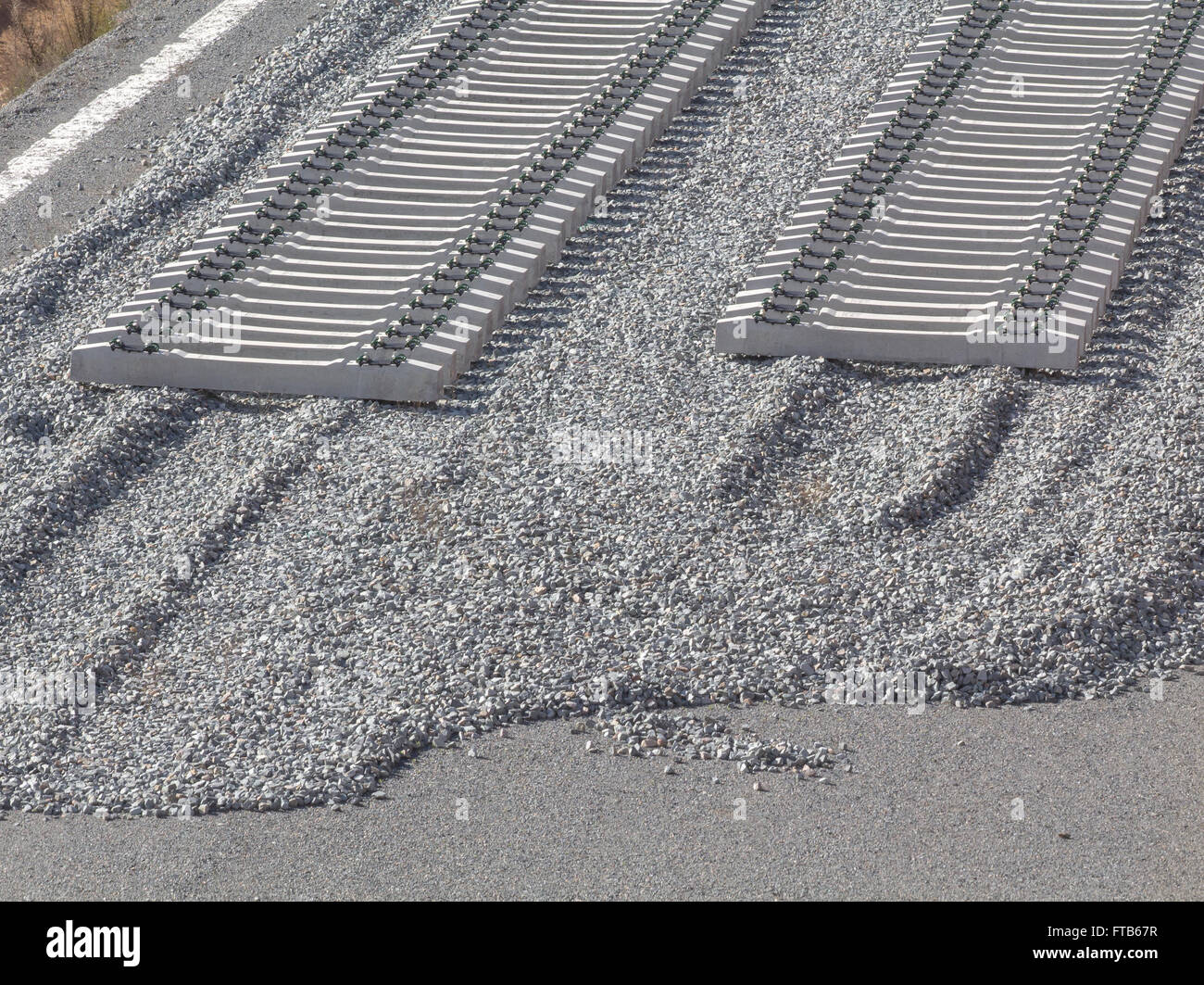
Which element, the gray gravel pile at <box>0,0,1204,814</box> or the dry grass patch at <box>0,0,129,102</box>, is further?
the dry grass patch at <box>0,0,129,102</box>

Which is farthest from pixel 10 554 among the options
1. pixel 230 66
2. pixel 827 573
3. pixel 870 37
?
pixel 870 37
